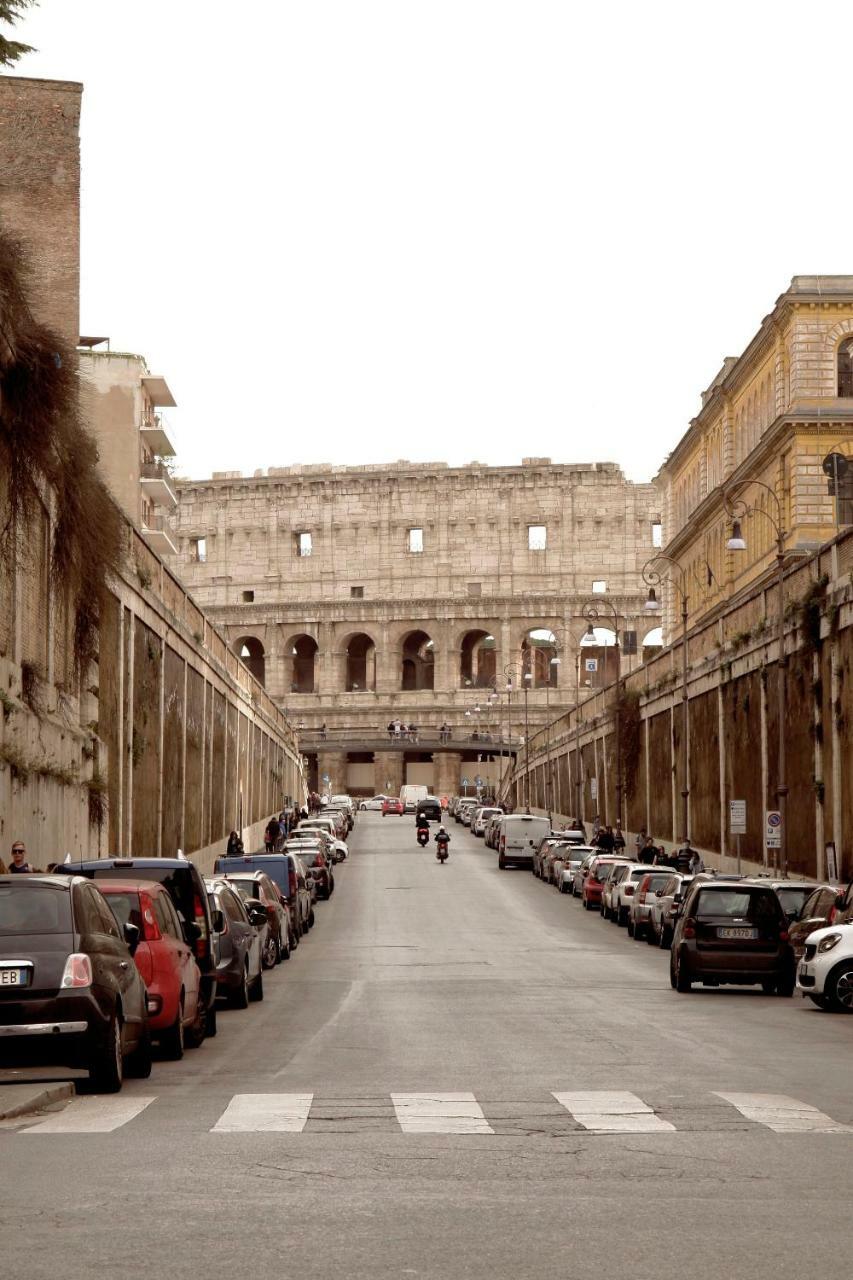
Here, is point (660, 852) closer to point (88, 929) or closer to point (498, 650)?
point (88, 929)

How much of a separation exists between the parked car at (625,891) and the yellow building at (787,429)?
49.1 feet

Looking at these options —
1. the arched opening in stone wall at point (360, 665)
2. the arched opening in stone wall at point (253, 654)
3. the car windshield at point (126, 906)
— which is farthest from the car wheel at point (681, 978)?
the arched opening in stone wall at point (253, 654)

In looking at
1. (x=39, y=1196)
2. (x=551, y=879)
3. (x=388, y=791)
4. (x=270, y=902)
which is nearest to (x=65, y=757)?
(x=270, y=902)

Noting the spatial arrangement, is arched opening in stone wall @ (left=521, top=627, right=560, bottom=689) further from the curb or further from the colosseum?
the curb

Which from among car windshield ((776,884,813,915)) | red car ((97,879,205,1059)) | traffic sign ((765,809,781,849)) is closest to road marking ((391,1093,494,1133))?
red car ((97,879,205,1059))

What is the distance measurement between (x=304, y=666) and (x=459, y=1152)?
154m

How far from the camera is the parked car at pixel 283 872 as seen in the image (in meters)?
38.6

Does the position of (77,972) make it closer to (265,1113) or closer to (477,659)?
(265,1113)

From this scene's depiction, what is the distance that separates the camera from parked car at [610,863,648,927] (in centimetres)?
4500

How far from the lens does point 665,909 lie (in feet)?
125

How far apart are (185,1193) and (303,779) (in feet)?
409

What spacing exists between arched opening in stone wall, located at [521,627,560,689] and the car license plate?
5347 inches

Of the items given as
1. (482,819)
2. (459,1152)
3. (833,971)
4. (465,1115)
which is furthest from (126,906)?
(482,819)

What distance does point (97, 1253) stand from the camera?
7.57 metres
